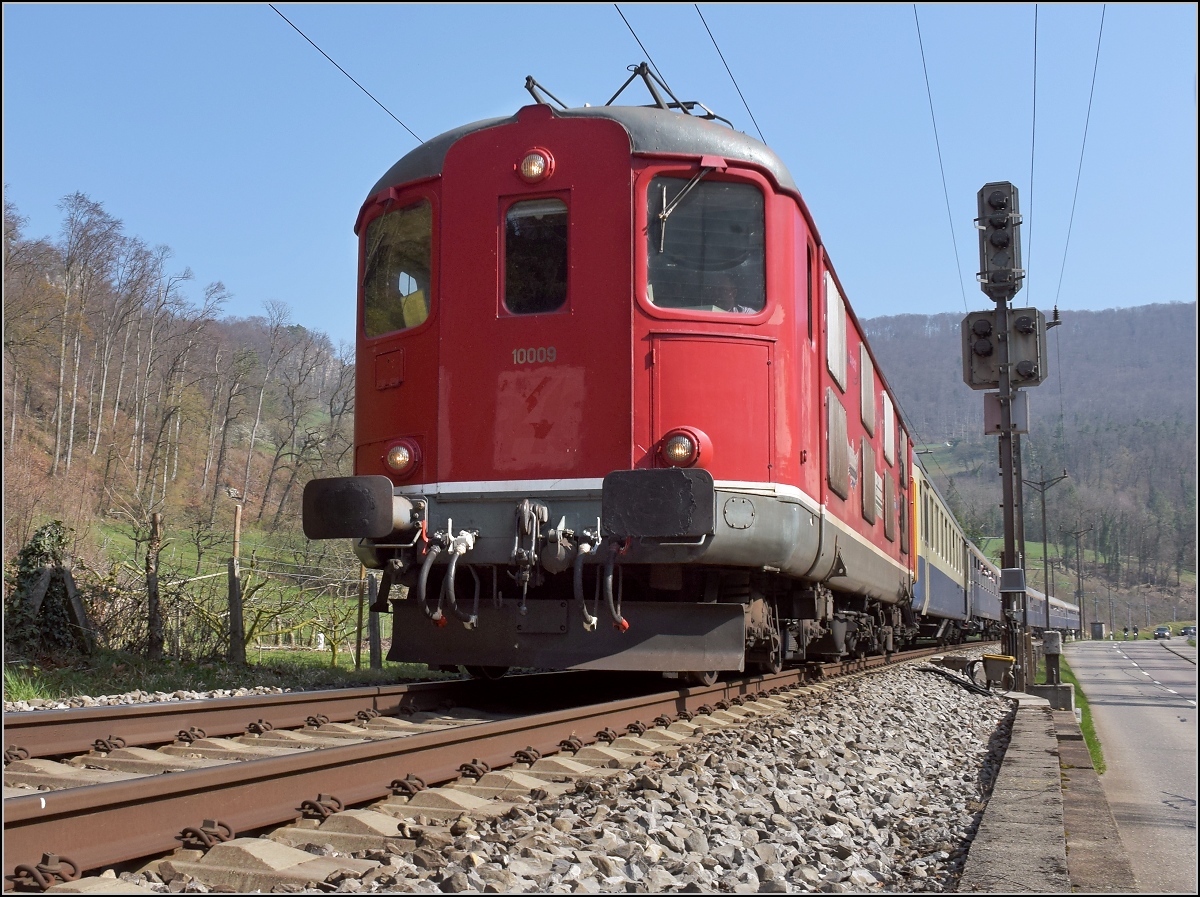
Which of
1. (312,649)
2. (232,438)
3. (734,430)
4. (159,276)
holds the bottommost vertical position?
(312,649)

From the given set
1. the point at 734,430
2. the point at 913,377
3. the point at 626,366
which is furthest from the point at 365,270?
the point at 913,377

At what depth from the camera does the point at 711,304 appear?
6539 millimetres

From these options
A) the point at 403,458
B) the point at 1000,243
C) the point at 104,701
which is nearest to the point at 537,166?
the point at 403,458

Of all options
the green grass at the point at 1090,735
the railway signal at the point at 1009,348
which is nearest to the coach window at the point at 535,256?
the green grass at the point at 1090,735

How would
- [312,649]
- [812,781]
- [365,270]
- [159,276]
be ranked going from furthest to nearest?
1. [159,276]
2. [312,649]
3. [365,270]
4. [812,781]

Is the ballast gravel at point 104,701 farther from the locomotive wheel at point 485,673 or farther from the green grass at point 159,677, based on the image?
the locomotive wheel at point 485,673

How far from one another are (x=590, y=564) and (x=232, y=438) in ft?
171

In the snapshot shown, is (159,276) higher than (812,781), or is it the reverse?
(159,276)

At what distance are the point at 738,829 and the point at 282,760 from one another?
5.08ft

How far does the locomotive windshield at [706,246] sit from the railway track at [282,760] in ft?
7.94

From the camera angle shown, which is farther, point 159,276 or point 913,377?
point 913,377

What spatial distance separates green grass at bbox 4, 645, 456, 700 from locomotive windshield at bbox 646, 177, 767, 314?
4645mm

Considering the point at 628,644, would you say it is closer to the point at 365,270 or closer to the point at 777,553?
the point at 777,553

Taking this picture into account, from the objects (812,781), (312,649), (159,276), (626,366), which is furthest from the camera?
(159,276)
